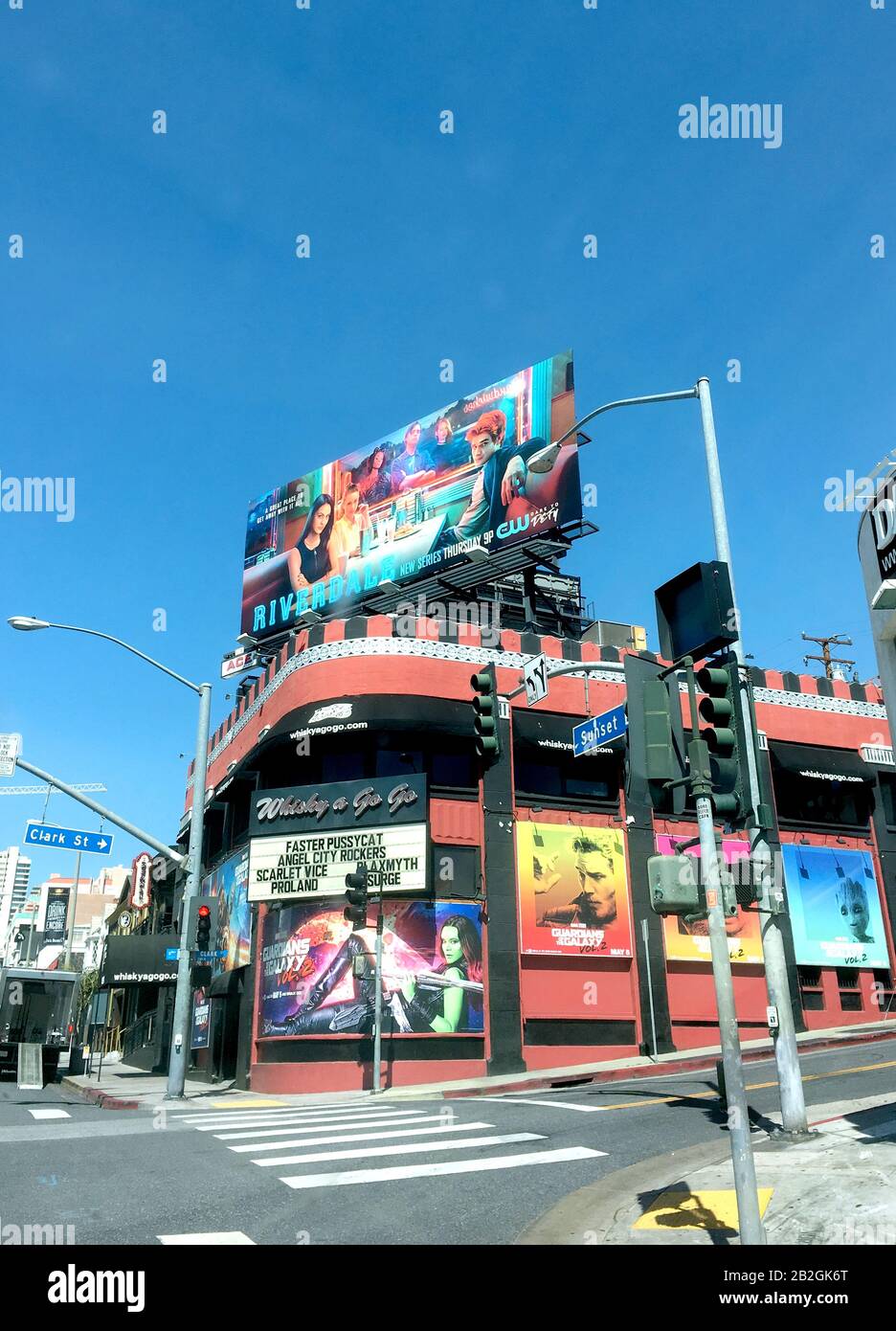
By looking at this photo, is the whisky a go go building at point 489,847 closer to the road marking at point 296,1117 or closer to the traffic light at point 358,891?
the traffic light at point 358,891

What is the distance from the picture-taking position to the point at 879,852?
3216 cm

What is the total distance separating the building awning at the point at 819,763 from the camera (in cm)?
2997

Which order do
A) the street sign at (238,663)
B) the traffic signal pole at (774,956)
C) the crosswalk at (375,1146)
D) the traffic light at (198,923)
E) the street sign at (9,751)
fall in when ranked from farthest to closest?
the street sign at (238,663)
the traffic light at (198,923)
the street sign at (9,751)
the traffic signal pole at (774,956)
the crosswalk at (375,1146)

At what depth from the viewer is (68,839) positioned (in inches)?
890

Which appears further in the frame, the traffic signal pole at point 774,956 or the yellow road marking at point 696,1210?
the traffic signal pole at point 774,956

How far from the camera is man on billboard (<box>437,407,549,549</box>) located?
1302 inches

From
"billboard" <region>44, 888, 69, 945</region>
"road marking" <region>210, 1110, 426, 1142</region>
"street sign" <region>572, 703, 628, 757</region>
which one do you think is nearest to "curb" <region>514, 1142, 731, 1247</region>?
"road marking" <region>210, 1110, 426, 1142</region>

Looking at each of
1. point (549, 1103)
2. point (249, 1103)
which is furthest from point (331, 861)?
point (549, 1103)

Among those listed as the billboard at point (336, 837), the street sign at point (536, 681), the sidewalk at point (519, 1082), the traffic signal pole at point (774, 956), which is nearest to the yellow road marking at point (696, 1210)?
the traffic signal pole at point (774, 956)

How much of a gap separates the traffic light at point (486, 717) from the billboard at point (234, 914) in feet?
53.9

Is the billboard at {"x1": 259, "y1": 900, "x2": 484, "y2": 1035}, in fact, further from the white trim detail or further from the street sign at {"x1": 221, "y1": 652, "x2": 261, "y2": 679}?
the street sign at {"x1": 221, "y1": 652, "x2": 261, "y2": 679}

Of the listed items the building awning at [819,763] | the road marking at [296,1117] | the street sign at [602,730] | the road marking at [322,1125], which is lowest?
the road marking at [296,1117]

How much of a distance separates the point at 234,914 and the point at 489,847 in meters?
8.96

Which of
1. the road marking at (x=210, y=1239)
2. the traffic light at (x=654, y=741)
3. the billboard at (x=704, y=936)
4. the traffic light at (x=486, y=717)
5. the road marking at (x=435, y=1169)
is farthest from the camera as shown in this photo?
the billboard at (x=704, y=936)
